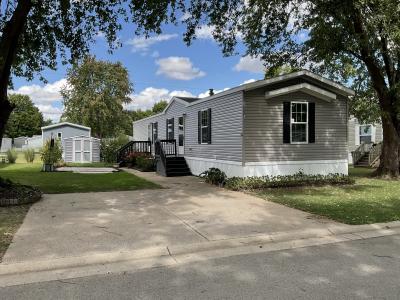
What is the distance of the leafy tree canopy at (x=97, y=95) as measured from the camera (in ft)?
131

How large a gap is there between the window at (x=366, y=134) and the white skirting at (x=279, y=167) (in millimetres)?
12520

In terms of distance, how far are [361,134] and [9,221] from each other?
24.5 m

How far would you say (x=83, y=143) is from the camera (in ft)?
84.6

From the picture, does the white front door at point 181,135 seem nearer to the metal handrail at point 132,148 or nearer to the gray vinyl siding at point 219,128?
the gray vinyl siding at point 219,128

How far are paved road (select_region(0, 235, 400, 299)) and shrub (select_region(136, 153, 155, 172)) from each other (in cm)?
1442

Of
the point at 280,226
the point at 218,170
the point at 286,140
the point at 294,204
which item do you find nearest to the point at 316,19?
the point at 286,140

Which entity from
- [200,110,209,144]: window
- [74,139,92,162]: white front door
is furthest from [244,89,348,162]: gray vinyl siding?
[74,139,92,162]: white front door

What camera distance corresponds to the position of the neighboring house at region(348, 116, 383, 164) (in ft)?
84.8

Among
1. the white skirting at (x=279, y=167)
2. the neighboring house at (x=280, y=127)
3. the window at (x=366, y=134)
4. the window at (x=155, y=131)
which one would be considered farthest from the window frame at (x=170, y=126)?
the window at (x=366, y=134)

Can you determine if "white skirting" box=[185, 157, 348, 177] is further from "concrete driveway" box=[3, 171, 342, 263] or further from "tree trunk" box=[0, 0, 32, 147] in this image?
"tree trunk" box=[0, 0, 32, 147]

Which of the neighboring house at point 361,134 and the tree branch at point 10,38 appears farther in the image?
the neighboring house at point 361,134

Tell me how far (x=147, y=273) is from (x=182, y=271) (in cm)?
43

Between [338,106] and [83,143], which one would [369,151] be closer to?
[338,106]

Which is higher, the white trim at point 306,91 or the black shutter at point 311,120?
the white trim at point 306,91
